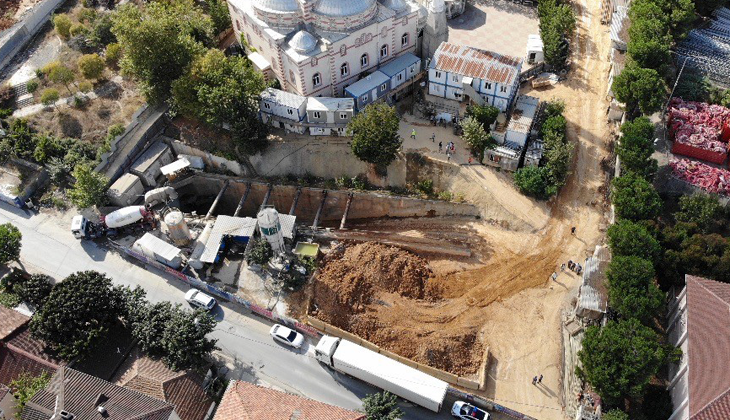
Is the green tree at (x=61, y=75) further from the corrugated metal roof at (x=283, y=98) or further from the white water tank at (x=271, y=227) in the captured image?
the white water tank at (x=271, y=227)

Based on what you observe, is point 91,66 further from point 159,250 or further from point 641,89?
point 641,89

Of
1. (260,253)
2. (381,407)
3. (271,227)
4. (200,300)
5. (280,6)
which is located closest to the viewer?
(381,407)

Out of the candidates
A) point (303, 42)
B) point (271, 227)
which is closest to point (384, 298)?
point (271, 227)

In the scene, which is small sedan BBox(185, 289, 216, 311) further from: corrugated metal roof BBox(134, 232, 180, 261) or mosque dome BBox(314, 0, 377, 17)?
mosque dome BBox(314, 0, 377, 17)

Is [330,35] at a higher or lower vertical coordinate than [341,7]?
lower

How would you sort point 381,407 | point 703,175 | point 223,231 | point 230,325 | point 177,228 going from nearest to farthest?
1. point 381,407
2. point 230,325
3. point 177,228
4. point 223,231
5. point 703,175

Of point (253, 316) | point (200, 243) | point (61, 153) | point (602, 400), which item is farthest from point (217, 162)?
point (602, 400)

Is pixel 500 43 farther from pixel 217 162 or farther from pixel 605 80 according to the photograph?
pixel 217 162
